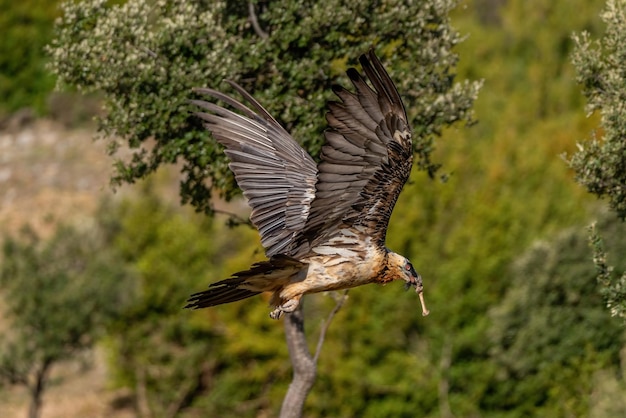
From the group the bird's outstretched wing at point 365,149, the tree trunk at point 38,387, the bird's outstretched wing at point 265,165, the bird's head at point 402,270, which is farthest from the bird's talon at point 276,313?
the tree trunk at point 38,387

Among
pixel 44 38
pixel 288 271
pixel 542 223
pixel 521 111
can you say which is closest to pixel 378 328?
pixel 542 223

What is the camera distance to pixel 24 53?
9925 cm

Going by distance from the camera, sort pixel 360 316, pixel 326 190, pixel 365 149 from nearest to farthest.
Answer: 1. pixel 365 149
2. pixel 326 190
3. pixel 360 316

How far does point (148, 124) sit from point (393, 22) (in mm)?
3786

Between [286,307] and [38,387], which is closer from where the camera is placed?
[286,307]

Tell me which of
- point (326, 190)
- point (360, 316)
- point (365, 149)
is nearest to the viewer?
point (365, 149)

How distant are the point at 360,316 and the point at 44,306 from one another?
16.7 metres

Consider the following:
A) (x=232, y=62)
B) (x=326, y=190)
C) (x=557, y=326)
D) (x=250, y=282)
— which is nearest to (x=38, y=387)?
(x=557, y=326)

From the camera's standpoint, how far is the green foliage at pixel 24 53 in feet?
319

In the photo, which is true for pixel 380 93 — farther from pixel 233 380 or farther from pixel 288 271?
pixel 233 380

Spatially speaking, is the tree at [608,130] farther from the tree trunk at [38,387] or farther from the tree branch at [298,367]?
the tree trunk at [38,387]

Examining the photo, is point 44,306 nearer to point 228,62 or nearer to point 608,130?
point 228,62

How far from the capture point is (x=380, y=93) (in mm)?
12273

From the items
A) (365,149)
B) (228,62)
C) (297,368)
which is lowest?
(297,368)
